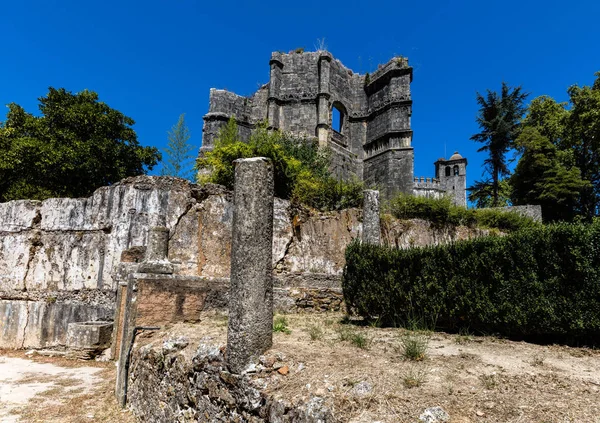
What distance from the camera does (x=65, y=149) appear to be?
13109 millimetres

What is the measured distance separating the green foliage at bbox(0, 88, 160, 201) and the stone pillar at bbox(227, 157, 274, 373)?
11.5 m

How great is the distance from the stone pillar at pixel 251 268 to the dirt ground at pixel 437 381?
26cm

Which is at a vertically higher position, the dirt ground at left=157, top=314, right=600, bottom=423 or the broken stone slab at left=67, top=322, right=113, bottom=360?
the dirt ground at left=157, top=314, right=600, bottom=423

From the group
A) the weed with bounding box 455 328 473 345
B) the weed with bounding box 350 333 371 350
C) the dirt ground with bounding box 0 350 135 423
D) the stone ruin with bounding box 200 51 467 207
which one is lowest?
the dirt ground with bounding box 0 350 135 423

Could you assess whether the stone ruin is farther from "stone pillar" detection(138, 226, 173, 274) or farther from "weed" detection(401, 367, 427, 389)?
"weed" detection(401, 367, 427, 389)

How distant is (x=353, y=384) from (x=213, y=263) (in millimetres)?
6448

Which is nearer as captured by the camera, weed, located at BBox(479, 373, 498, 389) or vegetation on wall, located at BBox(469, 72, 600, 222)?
weed, located at BBox(479, 373, 498, 389)

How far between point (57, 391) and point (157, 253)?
8.08 feet

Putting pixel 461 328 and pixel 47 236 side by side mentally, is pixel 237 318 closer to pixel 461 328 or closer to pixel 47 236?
pixel 461 328

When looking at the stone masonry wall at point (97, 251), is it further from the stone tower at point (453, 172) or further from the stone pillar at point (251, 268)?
the stone tower at point (453, 172)

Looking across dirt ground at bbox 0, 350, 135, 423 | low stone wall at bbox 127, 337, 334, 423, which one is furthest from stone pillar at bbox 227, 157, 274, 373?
dirt ground at bbox 0, 350, 135, 423

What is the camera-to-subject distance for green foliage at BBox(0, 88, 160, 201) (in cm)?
1270

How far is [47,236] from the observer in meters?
9.02

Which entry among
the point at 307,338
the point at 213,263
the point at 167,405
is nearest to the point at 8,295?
the point at 213,263
